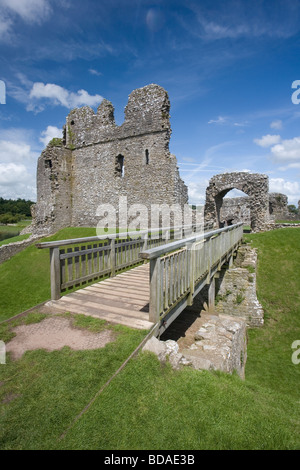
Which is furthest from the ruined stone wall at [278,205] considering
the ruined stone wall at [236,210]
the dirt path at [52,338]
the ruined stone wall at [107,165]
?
the dirt path at [52,338]

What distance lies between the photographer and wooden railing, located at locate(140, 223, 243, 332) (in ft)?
13.6

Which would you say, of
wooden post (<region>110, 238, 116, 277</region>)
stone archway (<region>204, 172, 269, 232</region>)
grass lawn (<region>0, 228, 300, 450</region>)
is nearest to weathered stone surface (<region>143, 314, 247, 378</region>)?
grass lawn (<region>0, 228, 300, 450</region>)

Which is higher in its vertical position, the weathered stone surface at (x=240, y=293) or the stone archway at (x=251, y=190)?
the stone archway at (x=251, y=190)

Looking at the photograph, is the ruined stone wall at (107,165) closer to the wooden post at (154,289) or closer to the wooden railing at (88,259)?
the wooden railing at (88,259)

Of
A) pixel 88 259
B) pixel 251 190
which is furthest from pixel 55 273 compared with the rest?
pixel 251 190

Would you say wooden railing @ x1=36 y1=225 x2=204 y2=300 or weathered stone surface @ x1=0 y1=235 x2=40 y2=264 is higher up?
wooden railing @ x1=36 y1=225 x2=204 y2=300

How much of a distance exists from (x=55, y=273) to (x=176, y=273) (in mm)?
2550

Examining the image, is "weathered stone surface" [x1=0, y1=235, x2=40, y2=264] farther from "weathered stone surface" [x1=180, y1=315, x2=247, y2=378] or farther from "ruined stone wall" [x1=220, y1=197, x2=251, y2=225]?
"ruined stone wall" [x1=220, y1=197, x2=251, y2=225]

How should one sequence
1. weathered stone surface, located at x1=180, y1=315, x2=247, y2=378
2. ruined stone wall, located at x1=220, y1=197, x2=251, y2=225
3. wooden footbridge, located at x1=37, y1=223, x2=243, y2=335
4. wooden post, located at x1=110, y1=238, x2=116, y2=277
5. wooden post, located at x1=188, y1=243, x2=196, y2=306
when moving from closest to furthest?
wooden footbridge, located at x1=37, y1=223, x2=243, y2=335, weathered stone surface, located at x1=180, y1=315, x2=247, y2=378, wooden post, located at x1=188, y1=243, x2=196, y2=306, wooden post, located at x1=110, y1=238, x2=116, y2=277, ruined stone wall, located at x1=220, y1=197, x2=251, y2=225

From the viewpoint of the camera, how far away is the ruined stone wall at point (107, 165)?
19281 millimetres
